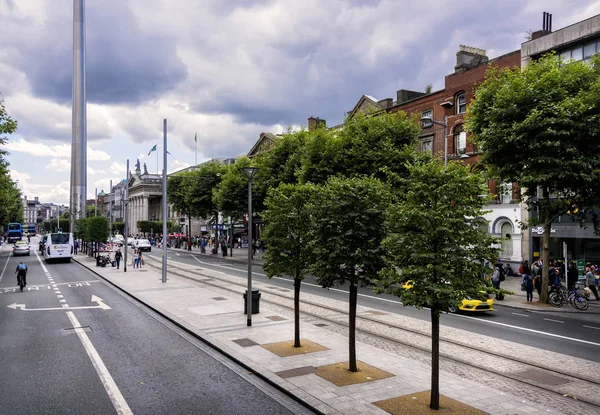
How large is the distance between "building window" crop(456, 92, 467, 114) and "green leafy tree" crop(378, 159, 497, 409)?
105 feet

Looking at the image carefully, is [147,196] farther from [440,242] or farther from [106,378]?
[440,242]

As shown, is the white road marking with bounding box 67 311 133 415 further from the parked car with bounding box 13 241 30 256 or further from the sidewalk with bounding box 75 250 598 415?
the parked car with bounding box 13 241 30 256

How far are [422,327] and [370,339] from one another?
9.32 feet

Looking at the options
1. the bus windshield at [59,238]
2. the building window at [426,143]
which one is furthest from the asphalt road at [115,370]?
the bus windshield at [59,238]

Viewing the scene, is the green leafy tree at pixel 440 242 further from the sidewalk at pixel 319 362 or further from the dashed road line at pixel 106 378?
the dashed road line at pixel 106 378

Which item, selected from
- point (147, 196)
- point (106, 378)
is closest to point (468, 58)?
point (106, 378)

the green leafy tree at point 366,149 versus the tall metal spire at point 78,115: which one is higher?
the tall metal spire at point 78,115

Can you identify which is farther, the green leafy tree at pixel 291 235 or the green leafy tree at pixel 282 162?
the green leafy tree at pixel 282 162

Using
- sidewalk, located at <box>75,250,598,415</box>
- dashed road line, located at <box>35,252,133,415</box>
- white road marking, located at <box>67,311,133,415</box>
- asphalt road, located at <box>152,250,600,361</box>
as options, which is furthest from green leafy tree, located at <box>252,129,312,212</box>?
white road marking, located at <box>67,311,133,415</box>

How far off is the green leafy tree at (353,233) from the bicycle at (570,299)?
1531 centimetres

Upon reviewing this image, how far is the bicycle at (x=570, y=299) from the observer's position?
69.4 feet

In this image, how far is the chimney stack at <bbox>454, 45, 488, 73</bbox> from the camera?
131 feet

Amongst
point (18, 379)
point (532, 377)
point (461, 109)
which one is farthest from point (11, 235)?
point (532, 377)

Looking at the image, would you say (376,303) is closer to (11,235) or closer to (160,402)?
(160,402)
